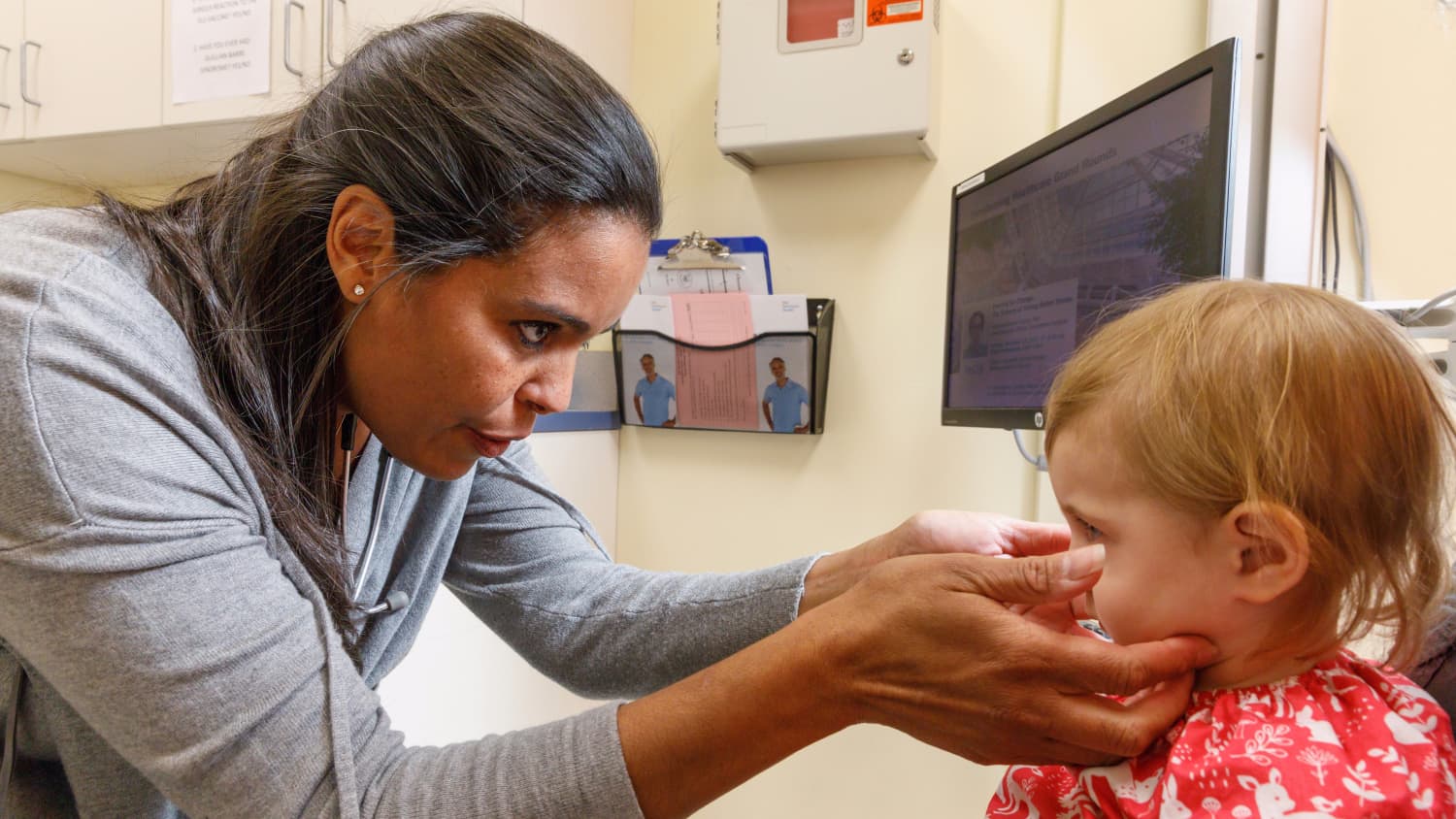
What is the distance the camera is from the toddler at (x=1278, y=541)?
0.53m

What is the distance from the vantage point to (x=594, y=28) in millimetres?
1695

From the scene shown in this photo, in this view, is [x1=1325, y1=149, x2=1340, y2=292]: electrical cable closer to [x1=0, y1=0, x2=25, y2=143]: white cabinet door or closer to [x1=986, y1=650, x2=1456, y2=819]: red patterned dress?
[x1=986, y1=650, x2=1456, y2=819]: red patterned dress

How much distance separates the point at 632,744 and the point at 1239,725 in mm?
388

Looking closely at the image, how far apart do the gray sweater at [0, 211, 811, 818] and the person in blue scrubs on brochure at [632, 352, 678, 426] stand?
107 centimetres

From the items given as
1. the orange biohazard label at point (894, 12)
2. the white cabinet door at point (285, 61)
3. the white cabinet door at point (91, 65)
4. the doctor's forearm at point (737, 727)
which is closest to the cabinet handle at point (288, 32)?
the white cabinet door at point (285, 61)

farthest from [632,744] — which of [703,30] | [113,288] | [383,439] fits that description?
[703,30]

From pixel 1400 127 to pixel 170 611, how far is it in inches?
59.4

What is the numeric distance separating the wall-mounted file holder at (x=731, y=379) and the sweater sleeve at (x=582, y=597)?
61 centimetres

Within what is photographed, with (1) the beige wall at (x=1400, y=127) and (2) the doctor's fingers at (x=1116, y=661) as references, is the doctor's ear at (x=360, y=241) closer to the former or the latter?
(2) the doctor's fingers at (x=1116, y=661)

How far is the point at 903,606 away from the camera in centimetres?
62

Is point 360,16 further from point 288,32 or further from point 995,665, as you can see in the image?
point 995,665

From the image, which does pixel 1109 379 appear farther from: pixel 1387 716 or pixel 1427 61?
pixel 1427 61

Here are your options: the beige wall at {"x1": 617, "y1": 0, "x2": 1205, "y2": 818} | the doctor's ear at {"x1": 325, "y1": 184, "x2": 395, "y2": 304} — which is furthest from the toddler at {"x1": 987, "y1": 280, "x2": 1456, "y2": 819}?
the beige wall at {"x1": 617, "y1": 0, "x2": 1205, "y2": 818}

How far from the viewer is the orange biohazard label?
147 cm
